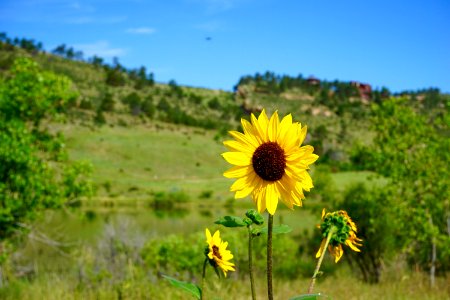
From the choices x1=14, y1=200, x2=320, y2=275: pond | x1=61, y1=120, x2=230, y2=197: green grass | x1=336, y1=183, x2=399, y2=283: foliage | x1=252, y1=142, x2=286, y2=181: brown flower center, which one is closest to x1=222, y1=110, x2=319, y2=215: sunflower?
x1=252, y1=142, x2=286, y2=181: brown flower center

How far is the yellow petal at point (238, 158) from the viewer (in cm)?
218

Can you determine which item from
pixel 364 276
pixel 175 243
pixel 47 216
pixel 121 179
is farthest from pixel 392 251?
pixel 121 179

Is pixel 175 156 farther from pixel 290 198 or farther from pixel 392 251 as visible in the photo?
pixel 290 198

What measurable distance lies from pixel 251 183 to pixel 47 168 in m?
12.0

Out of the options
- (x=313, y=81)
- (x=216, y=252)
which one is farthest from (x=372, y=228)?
(x=313, y=81)

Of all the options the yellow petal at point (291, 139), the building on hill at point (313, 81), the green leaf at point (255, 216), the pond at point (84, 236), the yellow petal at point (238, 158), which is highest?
the building on hill at point (313, 81)

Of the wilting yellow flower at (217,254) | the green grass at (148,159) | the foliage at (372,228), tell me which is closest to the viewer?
the wilting yellow flower at (217,254)

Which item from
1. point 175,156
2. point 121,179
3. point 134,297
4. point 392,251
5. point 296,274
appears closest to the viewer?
point 134,297

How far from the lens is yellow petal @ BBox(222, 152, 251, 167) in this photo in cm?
218

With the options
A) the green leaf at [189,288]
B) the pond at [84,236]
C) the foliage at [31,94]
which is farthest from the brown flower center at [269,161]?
the foliage at [31,94]

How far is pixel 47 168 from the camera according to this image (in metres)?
13.3

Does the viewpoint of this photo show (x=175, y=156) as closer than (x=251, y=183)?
No

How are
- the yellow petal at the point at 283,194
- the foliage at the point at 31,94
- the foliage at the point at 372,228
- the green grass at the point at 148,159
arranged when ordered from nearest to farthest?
the yellow petal at the point at 283,194, the foliage at the point at 31,94, the foliage at the point at 372,228, the green grass at the point at 148,159

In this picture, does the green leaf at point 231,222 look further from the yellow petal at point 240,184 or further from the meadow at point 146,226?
the meadow at point 146,226
